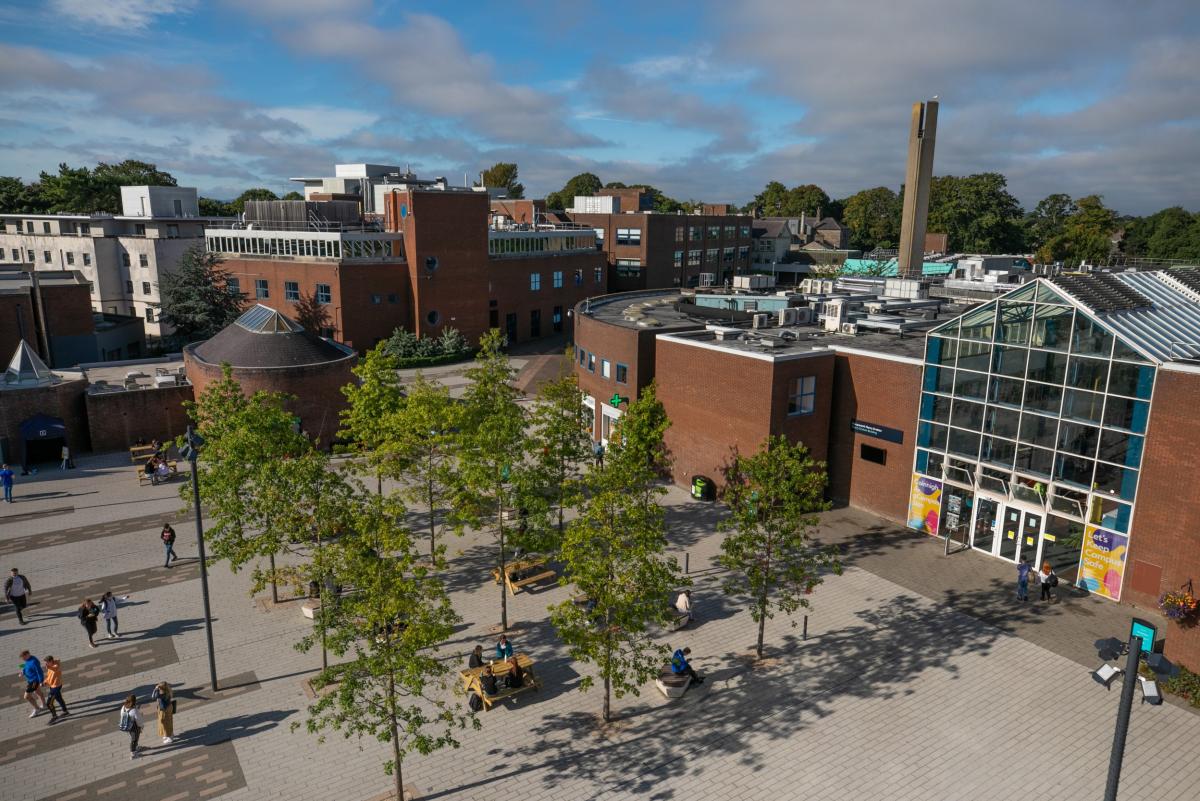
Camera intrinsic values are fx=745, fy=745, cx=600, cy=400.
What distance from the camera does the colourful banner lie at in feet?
82.5

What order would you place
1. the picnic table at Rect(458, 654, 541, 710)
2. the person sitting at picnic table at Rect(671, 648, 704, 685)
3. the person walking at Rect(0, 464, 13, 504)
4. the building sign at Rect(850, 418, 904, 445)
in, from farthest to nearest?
the person walking at Rect(0, 464, 13, 504)
the building sign at Rect(850, 418, 904, 445)
the person sitting at picnic table at Rect(671, 648, 704, 685)
the picnic table at Rect(458, 654, 541, 710)

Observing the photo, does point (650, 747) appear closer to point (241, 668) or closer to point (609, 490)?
→ point (609, 490)

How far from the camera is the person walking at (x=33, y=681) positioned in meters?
15.8

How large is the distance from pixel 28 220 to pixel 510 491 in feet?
228

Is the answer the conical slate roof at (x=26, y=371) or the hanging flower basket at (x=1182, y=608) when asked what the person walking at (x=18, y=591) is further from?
the hanging flower basket at (x=1182, y=608)

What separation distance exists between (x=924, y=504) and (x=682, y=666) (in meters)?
12.9

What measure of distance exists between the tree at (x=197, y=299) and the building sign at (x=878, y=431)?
149ft

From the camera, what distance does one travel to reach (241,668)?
1792 centimetres

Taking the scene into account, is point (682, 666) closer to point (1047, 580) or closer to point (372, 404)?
point (1047, 580)

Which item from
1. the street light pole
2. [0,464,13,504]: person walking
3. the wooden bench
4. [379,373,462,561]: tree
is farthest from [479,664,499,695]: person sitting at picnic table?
[0,464,13,504]: person walking

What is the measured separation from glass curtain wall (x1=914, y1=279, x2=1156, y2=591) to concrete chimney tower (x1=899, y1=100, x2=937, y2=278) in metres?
33.4

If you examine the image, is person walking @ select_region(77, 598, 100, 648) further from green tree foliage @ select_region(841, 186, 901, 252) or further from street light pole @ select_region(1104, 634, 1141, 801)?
green tree foliage @ select_region(841, 186, 901, 252)

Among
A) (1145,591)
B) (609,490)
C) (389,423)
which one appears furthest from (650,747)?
(1145,591)

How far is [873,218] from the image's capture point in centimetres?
12338
